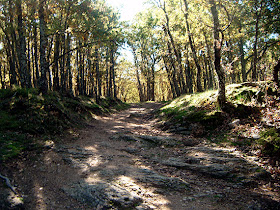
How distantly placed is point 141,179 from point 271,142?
4.86m

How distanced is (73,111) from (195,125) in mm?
9605

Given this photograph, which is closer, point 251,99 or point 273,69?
point 273,69

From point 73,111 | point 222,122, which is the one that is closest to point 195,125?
point 222,122

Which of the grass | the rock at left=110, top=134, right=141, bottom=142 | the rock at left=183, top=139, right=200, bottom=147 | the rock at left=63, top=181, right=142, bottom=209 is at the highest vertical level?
the grass

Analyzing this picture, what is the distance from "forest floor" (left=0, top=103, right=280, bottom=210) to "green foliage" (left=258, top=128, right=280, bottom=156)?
1.82 feet

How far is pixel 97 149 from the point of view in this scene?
8336 mm

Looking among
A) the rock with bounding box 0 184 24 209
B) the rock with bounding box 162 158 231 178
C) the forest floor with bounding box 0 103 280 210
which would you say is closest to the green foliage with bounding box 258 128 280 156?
the forest floor with bounding box 0 103 280 210

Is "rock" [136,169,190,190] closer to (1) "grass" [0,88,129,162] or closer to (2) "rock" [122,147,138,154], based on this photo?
(2) "rock" [122,147,138,154]

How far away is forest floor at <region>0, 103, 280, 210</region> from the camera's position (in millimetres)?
4508

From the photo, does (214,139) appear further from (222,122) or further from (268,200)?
(268,200)

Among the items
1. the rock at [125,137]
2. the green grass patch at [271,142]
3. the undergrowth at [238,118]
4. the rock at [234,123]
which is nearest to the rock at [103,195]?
the rock at [125,137]

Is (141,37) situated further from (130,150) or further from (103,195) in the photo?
(103,195)

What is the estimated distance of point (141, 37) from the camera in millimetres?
33688

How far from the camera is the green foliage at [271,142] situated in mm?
6090
